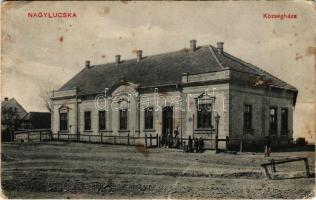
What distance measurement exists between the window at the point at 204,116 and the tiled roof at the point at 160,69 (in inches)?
26.3

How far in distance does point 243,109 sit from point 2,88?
4045 mm

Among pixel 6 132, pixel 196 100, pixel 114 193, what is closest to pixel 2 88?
pixel 6 132

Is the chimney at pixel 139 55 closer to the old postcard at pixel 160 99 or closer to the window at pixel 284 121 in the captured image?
the old postcard at pixel 160 99

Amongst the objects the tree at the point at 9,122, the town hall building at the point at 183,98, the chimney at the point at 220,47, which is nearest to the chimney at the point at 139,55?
the town hall building at the point at 183,98

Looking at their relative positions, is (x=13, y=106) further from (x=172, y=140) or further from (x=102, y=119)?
(x=172, y=140)

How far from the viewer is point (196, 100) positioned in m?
7.82

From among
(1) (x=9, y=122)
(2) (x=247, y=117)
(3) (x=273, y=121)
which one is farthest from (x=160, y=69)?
(1) (x=9, y=122)

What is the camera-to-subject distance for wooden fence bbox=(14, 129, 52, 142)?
800cm

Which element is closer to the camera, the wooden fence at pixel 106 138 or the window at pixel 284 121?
the window at pixel 284 121

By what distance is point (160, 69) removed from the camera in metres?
8.23

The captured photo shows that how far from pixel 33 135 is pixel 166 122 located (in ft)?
7.46

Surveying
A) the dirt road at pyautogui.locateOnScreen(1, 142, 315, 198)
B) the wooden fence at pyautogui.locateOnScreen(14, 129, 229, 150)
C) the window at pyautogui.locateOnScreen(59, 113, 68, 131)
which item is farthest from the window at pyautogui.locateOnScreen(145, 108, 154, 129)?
the window at pyautogui.locateOnScreen(59, 113, 68, 131)

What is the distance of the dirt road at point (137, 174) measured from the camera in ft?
23.6

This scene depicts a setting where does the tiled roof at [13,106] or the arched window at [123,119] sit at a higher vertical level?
the tiled roof at [13,106]
